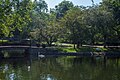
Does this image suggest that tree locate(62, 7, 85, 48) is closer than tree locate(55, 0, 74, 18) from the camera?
Yes

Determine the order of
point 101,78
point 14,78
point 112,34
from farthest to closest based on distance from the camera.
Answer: point 112,34 < point 101,78 < point 14,78

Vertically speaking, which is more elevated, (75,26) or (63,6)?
(63,6)

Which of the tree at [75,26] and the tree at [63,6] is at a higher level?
the tree at [63,6]

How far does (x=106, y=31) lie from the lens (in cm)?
6538

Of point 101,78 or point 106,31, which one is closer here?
point 101,78

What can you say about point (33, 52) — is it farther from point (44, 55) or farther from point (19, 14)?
point (19, 14)

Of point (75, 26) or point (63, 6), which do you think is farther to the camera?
point (63, 6)

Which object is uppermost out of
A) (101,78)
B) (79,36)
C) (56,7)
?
(56,7)

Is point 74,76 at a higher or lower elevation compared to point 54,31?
lower

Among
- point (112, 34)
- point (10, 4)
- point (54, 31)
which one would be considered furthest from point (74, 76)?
point (112, 34)

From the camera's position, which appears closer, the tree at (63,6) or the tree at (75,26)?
the tree at (75,26)

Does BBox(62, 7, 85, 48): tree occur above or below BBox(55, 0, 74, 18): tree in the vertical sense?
below

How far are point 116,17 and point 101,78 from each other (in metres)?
37.9

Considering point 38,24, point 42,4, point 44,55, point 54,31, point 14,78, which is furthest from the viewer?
point 42,4
